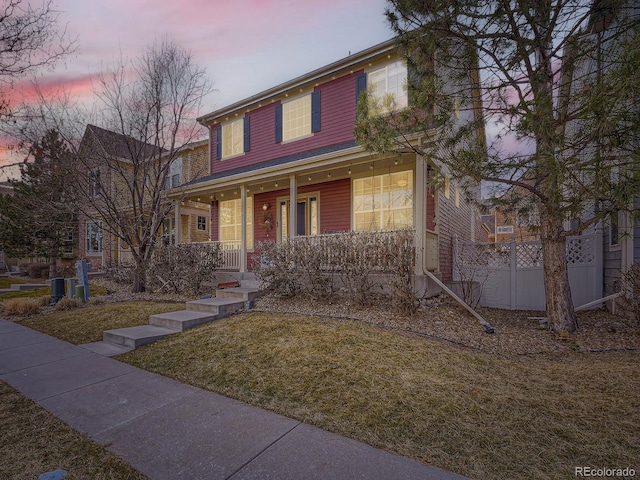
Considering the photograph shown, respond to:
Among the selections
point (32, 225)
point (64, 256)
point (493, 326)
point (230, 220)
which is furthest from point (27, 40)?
point (64, 256)

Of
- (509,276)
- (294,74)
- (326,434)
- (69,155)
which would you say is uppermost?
(294,74)

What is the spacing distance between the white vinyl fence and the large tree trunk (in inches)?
56.3

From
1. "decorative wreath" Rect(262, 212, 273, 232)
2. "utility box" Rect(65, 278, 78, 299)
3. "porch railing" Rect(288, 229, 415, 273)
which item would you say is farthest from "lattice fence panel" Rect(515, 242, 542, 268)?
"utility box" Rect(65, 278, 78, 299)

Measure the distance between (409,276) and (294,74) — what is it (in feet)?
29.5

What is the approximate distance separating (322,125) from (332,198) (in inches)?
98.9

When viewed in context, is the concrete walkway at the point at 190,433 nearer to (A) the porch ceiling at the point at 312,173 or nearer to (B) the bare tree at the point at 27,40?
(B) the bare tree at the point at 27,40

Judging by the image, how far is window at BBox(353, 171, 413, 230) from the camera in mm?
9062

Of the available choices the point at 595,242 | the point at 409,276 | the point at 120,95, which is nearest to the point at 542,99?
the point at 409,276

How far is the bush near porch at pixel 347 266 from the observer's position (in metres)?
5.94

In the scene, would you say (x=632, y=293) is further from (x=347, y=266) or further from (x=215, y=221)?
(x=215, y=221)

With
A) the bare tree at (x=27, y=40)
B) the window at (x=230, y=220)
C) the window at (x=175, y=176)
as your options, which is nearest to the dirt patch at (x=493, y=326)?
the bare tree at (x=27, y=40)

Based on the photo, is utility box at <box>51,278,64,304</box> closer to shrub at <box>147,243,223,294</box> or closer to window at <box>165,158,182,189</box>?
shrub at <box>147,243,223,294</box>

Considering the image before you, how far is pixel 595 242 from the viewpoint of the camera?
7.05 m

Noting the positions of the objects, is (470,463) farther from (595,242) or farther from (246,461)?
(595,242)
